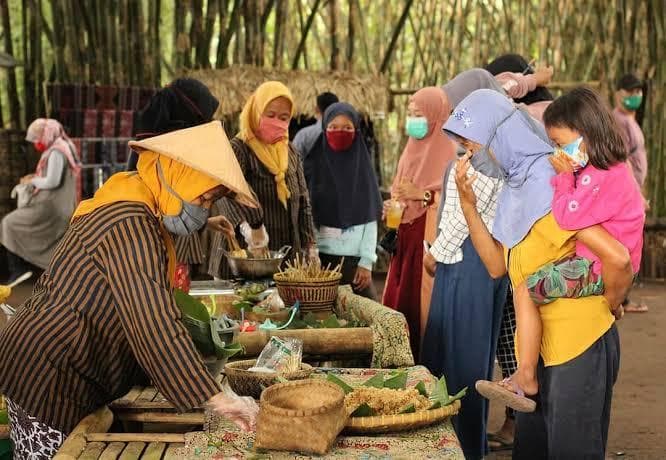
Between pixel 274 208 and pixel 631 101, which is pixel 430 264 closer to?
pixel 274 208

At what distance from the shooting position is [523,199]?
9.04ft

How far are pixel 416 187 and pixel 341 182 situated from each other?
35.2 inches

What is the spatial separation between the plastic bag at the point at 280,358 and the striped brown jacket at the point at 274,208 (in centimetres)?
186

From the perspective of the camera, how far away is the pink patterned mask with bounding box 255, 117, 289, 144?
4.67m

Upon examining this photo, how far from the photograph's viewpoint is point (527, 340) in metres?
2.66

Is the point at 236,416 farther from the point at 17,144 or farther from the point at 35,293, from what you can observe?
the point at 17,144

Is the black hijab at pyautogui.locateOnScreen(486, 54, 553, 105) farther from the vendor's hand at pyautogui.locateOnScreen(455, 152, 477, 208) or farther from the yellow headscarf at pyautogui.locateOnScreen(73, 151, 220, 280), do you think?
the yellow headscarf at pyautogui.locateOnScreen(73, 151, 220, 280)

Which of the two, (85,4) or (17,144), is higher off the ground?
(85,4)

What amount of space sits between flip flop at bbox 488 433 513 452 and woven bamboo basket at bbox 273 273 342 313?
118cm

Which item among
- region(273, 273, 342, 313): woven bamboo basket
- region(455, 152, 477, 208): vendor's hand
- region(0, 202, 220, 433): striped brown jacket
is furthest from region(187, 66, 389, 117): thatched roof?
region(0, 202, 220, 433): striped brown jacket

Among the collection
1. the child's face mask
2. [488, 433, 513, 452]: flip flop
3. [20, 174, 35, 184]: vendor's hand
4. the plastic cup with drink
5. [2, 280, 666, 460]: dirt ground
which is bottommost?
[2, 280, 666, 460]: dirt ground

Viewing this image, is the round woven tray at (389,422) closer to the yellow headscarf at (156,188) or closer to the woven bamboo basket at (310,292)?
the yellow headscarf at (156,188)

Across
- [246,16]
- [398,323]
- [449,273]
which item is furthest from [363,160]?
[246,16]

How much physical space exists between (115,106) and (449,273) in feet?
18.6
